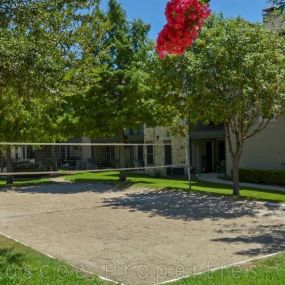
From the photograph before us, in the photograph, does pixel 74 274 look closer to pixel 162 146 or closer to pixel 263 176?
pixel 263 176

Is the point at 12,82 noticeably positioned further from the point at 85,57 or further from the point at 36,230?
the point at 36,230

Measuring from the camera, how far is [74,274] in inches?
305

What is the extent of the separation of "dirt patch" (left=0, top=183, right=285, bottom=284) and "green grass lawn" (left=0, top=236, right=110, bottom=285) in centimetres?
55

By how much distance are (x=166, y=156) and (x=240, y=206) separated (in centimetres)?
1868

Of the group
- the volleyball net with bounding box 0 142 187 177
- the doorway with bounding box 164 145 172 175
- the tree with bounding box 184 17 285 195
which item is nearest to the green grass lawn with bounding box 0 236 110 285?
the tree with bounding box 184 17 285 195

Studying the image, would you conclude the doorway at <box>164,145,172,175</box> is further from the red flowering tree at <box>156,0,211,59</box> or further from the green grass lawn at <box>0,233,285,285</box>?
the red flowering tree at <box>156,0,211,59</box>

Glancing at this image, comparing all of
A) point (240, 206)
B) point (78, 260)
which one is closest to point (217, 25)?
point (240, 206)

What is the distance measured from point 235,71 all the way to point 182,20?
13.2 meters

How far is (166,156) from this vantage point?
35.5 metres

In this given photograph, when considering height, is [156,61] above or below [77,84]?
above

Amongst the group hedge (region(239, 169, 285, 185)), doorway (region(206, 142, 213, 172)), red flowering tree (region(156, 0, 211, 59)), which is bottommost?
hedge (region(239, 169, 285, 185))

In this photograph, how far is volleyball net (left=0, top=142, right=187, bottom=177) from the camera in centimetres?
2705

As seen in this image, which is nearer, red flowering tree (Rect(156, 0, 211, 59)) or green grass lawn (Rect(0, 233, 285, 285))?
red flowering tree (Rect(156, 0, 211, 59))

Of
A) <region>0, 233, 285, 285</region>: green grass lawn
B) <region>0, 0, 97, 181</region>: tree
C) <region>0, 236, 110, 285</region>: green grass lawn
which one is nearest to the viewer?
<region>0, 233, 285, 285</region>: green grass lawn
